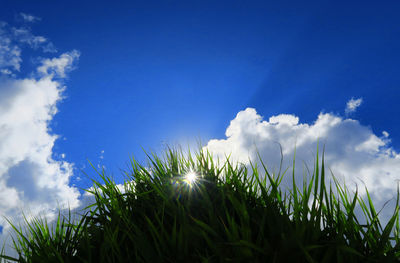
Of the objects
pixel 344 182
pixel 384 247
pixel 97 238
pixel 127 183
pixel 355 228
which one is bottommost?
pixel 384 247

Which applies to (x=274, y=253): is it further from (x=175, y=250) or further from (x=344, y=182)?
(x=344, y=182)

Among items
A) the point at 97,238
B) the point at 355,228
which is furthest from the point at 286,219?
the point at 97,238

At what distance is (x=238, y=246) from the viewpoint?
1393 mm

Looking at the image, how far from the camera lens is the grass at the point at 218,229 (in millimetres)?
1416

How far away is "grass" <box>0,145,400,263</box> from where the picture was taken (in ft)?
4.65

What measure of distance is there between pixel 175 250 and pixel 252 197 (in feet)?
2.81

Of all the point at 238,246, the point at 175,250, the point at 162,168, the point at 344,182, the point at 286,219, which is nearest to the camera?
the point at 238,246

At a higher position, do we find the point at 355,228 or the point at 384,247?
the point at 355,228

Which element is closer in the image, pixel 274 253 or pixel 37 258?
pixel 274 253

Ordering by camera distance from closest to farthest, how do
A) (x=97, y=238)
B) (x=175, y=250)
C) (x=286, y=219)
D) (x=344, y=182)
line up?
(x=286, y=219) → (x=175, y=250) → (x=344, y=182) → (x=97, y=238)

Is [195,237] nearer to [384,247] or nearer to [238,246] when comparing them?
[238,246]

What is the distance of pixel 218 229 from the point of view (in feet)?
5.48

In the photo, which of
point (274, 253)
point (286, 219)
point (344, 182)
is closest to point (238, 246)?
point (274, 253)

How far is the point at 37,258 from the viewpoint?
6.65 feet
